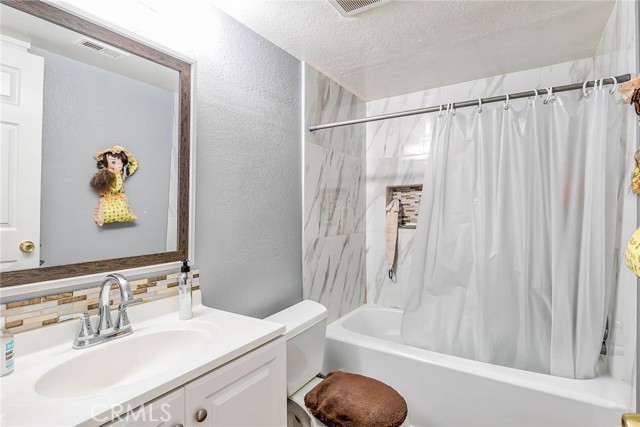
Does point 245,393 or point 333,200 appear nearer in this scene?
point 245,393

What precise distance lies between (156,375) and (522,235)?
176cm

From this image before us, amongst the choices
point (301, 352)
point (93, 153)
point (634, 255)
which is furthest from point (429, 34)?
point (301, 352)

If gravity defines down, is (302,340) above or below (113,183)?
below

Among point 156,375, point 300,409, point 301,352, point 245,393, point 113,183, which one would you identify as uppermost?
point 113,183

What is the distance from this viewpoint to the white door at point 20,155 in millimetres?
933

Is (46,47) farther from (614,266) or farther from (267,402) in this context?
(614,266)

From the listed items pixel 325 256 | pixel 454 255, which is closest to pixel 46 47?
pixel 325 256

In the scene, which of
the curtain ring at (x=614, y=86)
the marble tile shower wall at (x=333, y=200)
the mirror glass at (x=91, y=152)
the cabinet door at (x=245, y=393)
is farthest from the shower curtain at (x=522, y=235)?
the mirror glass at (x=91, y=152)

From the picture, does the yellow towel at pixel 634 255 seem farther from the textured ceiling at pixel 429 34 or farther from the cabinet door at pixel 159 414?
the textured ceiling at pixel 429 34

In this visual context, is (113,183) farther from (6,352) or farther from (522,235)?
(522,235)

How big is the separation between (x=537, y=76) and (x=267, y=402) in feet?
8.41

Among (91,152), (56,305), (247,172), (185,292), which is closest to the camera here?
(56,305)

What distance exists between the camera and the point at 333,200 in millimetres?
2404

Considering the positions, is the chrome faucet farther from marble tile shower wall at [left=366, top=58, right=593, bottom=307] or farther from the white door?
marble tile shower wall at [left=366, top=58, right=593, bottom=307]
